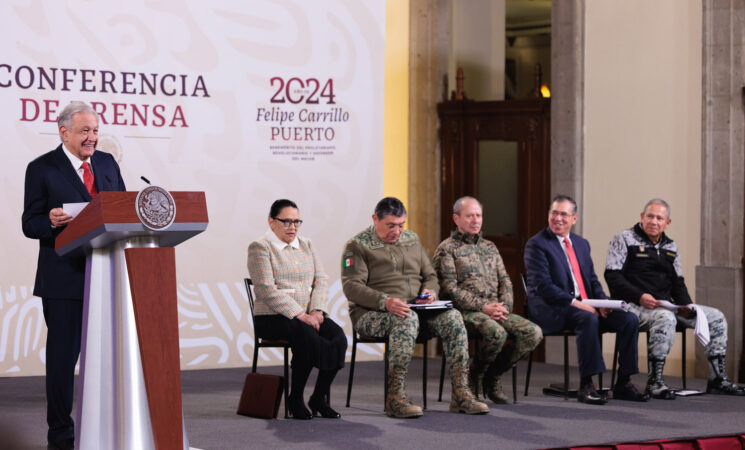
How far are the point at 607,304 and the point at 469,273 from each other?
80cm

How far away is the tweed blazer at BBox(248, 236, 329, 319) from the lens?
519cm

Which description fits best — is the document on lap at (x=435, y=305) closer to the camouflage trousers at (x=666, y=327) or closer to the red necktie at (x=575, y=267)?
the red necktie at (x=575, y=267)

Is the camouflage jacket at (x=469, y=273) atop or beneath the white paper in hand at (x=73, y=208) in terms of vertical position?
beneath

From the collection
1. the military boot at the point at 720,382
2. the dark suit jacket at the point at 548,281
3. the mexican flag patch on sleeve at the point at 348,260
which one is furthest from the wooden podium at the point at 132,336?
the military boot at the point at 720,382

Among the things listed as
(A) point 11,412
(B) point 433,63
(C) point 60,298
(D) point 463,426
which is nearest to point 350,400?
(D) point 463,426

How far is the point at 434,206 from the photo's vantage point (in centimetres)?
845

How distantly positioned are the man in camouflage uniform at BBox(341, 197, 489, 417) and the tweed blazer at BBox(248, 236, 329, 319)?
0.18m

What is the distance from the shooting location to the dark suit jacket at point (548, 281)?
591cm

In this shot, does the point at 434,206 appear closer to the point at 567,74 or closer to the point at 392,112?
the point at 392,112

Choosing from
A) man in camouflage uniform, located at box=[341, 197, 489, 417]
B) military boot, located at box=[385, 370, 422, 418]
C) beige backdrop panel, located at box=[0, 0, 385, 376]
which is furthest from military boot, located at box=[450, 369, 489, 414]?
beige backdrop panel, located at box=[0, 0, 385, 376]

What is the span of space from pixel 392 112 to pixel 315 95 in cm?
93

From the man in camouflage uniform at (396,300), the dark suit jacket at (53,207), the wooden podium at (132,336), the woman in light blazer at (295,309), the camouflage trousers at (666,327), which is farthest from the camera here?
the camouflage trousers at (666,327)

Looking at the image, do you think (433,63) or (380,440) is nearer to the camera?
(380,440)

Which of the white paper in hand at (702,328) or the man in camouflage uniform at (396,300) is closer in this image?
the man in camouflage uniform at (396,300)
